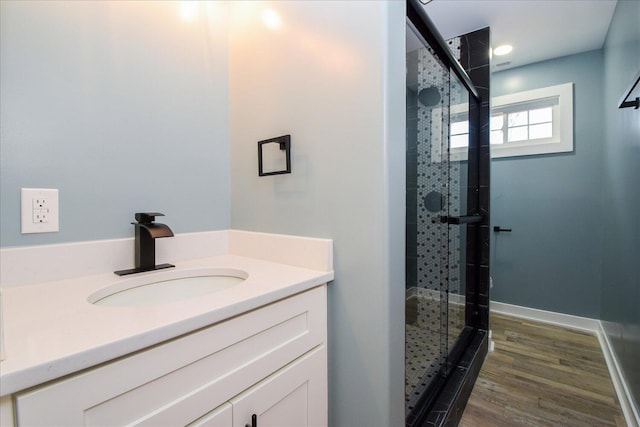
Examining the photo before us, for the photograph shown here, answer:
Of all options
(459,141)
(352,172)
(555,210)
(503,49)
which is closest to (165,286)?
(352,172)

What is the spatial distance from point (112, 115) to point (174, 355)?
0.83 m

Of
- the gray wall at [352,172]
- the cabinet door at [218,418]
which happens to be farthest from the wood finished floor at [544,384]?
the cabinet door at [218,418]

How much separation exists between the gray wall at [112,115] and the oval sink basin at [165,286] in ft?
0.66

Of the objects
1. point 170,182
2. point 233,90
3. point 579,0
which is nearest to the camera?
point 170,182

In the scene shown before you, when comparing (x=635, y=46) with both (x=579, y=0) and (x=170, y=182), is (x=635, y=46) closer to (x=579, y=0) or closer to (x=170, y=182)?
(x=579, y=0)

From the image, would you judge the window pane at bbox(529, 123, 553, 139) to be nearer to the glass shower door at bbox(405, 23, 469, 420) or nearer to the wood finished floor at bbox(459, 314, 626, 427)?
the glass shower door at bbox(405, 23, 469, 420)

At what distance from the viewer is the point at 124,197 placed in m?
1.00

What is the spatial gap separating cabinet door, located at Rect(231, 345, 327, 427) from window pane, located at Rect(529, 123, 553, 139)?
2.90 m

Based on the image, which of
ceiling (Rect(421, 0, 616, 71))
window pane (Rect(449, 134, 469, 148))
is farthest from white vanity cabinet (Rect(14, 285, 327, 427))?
ceiling (Rect(421, 0, 616, 71))

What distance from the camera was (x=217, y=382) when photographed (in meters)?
0.62

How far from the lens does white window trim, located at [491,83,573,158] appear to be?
8.21 feet

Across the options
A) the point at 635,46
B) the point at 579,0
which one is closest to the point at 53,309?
the point at 635,46

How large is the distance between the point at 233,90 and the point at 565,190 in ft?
9.34

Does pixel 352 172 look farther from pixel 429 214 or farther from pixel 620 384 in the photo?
pixel 620 384
